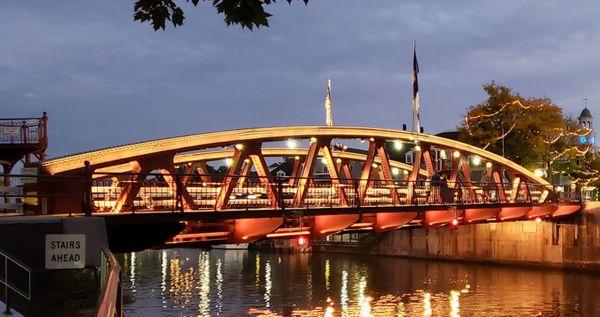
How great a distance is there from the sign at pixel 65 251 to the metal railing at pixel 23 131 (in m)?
20.9

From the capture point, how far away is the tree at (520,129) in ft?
209

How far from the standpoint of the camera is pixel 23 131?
32.7 m

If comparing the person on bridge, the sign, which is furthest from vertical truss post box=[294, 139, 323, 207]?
the sign

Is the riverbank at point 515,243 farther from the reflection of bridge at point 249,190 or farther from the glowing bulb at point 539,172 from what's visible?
the glowing bulb at point 539,172

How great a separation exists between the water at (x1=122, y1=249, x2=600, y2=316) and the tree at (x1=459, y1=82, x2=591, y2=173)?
13.7 m

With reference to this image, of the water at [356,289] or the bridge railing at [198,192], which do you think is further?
the water at [356,289]

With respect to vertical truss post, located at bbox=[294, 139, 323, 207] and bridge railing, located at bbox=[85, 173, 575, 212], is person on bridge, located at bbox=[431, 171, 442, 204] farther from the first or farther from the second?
vertical truss post, located at bbox=[294, 139, 323, 207]

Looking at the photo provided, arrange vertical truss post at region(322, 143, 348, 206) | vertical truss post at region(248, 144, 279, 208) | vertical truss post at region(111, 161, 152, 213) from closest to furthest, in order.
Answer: vertical truss post at region(111, 161, 152, 213), vertical truss post at region(248, 144, 279, 208), vertical truss post at region(322, 143, 348, 206)

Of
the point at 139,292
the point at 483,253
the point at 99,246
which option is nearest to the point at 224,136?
the point at 99,246

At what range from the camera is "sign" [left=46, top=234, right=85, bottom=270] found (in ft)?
41.4

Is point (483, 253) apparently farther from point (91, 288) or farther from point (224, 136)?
point (91, 288)

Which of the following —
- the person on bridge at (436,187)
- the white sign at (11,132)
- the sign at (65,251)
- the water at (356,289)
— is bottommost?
the water at (356,289)

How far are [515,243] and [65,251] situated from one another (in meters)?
45.8

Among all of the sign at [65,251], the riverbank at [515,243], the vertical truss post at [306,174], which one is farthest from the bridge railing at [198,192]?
the riverbank at [515,243]
